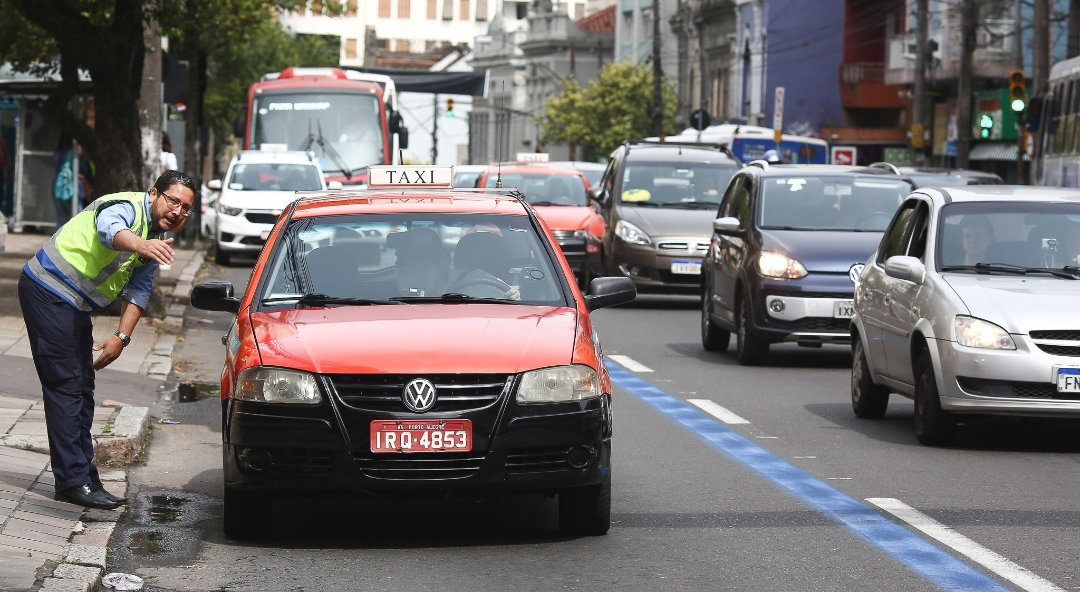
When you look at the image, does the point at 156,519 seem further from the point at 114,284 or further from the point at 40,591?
the point at 40,591

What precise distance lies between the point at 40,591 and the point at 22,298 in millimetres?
2129

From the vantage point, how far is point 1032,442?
36.9 ft

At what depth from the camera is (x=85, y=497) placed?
830 cm

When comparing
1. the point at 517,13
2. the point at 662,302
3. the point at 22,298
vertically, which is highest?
the point at 517,13

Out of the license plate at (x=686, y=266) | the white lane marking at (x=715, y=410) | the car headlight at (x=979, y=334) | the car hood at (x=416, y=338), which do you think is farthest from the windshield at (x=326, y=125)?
the car hood at (x=416, y=338)

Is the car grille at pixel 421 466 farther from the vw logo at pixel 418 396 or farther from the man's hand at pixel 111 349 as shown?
the man's hand at pixel 111 349

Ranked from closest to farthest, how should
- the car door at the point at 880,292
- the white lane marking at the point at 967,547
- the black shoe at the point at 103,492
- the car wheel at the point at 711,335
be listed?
1. the white lane marking at the point at 967,547
2. the black shoe at the point at 103,492
3. the car door at the point at 880,292
4. the car wheel at the point at 711,335

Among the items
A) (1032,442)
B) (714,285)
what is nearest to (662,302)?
(714,285)

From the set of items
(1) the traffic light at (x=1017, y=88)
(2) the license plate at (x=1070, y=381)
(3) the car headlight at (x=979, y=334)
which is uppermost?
(1) the traffic light at (x=1017, y=88)

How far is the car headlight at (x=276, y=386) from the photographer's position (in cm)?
736

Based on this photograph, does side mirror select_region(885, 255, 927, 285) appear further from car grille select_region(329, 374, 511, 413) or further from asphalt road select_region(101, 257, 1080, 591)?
car grille select_region(329, 374, 511, 413)

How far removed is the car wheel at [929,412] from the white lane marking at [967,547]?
198cm

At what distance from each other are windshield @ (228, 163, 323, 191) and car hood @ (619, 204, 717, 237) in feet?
32.8

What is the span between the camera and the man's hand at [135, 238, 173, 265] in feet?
25.5
